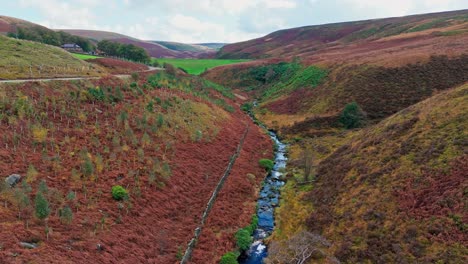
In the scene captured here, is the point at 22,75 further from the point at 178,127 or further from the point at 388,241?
the point at 388,241

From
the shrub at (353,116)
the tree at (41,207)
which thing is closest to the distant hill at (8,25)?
the tree at (41,207)

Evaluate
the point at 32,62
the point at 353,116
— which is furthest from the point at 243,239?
the point at 32,62

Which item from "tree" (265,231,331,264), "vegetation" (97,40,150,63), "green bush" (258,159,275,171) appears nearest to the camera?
"tree" (265,231,331,264)

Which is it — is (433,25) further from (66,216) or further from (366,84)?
(66,216)

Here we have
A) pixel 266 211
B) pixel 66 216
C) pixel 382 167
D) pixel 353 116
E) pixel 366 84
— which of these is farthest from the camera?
pixel 366 84

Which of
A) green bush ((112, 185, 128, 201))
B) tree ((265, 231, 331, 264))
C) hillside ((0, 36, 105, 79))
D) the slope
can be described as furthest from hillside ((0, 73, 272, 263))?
the slope

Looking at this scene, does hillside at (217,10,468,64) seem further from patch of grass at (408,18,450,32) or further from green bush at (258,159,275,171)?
green bush at (258,159,275,171)
